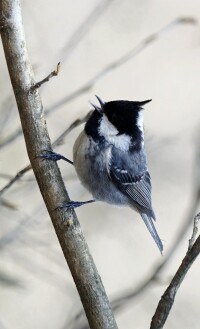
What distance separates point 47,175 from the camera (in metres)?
0.86

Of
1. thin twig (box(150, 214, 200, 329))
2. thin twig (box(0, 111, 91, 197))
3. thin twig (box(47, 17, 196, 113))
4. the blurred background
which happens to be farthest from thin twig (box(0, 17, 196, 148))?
the blurred background

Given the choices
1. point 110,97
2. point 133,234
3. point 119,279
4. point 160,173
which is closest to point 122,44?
point 110,97

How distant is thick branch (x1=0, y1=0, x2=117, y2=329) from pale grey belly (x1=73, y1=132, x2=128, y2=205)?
1.06 feet

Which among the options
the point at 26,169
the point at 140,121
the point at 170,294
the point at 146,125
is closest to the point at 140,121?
the point at 140,121

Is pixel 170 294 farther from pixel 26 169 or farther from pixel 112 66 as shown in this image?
pixel 112 66

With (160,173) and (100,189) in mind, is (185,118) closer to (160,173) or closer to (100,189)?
(160,173)

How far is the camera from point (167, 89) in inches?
84.6

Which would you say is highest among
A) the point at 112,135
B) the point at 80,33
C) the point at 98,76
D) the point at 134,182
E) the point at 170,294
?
the point at 80,33

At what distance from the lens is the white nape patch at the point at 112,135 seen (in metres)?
1.16

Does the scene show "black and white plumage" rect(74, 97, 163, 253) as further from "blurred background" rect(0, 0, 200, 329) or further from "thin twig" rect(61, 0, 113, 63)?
"blurred background" rect(0, 0, 200, 329)

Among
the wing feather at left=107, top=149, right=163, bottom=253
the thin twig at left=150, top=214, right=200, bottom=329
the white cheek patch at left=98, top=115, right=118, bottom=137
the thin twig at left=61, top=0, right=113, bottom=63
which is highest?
the thin twig at left=61, top=0, right=113, bottom=63

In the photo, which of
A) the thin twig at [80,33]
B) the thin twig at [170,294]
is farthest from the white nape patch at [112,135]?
the thin twig at [170,294]

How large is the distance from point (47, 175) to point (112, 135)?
13.9 inches

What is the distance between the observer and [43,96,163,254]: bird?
3.76 feet
